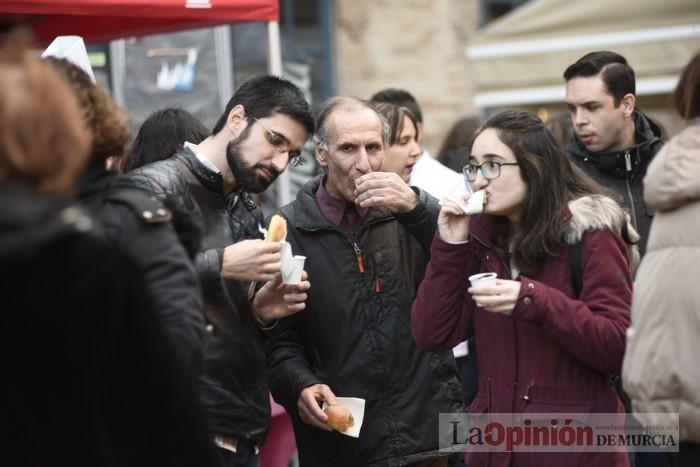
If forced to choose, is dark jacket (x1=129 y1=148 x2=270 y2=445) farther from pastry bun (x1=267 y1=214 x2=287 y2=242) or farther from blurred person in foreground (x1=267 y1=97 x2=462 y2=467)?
blurred person in foreground (x1=267 y1=97 x2=462 y2=467)

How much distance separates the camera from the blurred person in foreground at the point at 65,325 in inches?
99.1

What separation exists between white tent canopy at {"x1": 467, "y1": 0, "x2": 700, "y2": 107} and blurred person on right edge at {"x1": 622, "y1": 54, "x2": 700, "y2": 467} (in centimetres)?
467

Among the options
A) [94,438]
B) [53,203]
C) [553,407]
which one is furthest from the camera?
[553,407]

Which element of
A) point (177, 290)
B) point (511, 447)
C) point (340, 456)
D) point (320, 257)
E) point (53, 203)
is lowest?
point (340, 456)

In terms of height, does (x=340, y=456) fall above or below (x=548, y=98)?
below

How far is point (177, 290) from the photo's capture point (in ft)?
10.3

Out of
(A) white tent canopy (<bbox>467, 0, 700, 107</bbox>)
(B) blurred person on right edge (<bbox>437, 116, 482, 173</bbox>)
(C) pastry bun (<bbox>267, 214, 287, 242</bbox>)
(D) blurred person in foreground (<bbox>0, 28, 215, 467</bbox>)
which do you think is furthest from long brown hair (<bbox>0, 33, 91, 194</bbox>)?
(A) white tent canopy (<bbox>467, 0, 700, 107</bbox>)

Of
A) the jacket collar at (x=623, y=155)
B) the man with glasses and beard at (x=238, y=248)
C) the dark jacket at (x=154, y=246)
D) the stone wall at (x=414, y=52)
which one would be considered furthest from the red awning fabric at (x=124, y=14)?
the stone wall at (x=414, y=52)

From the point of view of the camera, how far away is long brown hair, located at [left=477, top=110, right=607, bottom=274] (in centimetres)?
414

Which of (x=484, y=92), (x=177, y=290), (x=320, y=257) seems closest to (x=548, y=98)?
(x=484, y=92)

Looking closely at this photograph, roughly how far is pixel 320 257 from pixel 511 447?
1.16m

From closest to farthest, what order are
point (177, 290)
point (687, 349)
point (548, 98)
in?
point (177, 290), point (687, 349), point (548, 98)

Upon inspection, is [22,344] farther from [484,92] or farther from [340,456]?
[484,92]

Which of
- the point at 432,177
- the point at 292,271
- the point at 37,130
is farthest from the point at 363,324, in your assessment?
the point at 37,130
